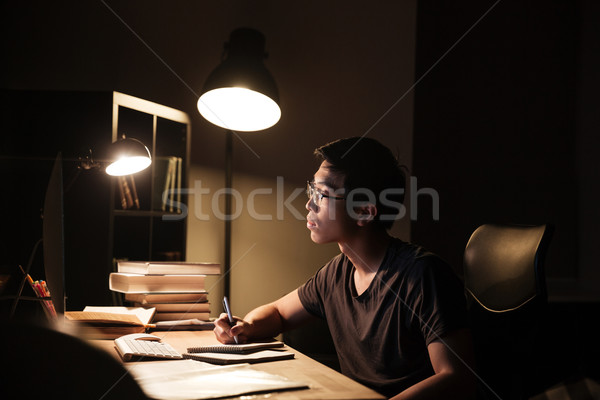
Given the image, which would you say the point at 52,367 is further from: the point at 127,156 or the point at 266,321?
the point at 127,156

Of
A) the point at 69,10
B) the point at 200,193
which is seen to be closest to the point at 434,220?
the point at 200,193

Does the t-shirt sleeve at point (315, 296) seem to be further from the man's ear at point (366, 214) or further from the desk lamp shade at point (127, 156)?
the desk lamp shade at point (127, 156)

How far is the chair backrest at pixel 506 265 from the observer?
4.07 feet

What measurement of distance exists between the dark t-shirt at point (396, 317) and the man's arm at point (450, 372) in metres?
0.03

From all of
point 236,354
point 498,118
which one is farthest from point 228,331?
point 498,118

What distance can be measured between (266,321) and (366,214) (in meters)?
0.48

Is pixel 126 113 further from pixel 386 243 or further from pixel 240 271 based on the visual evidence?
pixel 386 243

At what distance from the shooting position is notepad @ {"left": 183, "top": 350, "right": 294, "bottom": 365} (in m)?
1.14

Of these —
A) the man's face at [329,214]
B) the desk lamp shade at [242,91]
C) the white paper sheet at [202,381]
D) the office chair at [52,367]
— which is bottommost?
the white paper sheet at [202,381]

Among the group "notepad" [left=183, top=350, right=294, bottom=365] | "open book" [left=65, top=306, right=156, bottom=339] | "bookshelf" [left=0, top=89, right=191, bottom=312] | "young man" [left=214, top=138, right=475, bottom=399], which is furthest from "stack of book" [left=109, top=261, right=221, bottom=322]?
Result: "notepad" [left=183, top=350, right=294, bottom=365]

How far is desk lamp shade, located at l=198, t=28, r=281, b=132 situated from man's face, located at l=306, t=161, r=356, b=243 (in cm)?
70

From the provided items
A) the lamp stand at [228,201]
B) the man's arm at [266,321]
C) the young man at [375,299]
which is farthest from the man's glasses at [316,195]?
the lamp stand at [228,201]

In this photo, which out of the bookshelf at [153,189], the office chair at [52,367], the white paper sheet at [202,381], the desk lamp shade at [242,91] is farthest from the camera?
the bookshelf at [153,189]

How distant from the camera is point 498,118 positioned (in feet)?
10.9
